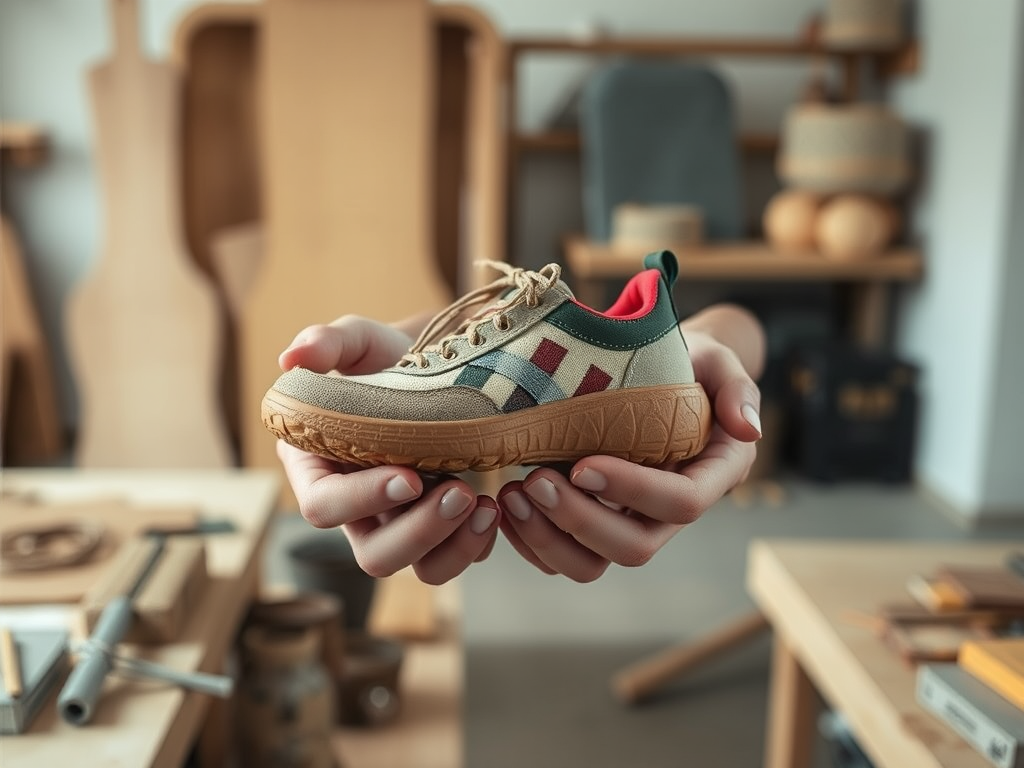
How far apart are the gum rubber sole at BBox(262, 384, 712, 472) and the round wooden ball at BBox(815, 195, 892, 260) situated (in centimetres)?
257

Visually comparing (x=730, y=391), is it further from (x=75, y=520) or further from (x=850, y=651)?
(x=75, y=520)

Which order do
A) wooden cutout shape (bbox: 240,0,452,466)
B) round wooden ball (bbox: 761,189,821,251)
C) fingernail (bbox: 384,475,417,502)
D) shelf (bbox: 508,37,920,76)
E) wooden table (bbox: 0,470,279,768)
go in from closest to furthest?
fingernail (bbox: 384,475,417,502) → wooden table (bbox: 0,470,279,768) → wooden cutout shape (bbox: 240,0,452,466) → round wooden ball (bbox: 761,189,821,251) → shelf (bbox: 508,37,920,76)

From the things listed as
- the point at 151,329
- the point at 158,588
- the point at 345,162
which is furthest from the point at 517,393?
the point at 151,329

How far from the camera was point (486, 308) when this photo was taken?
2.05 feet

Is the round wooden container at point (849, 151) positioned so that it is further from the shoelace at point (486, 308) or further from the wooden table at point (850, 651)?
the shoelace at point (486, 308)

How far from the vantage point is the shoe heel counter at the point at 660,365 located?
0.62m

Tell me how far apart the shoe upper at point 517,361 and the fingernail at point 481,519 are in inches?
2.1

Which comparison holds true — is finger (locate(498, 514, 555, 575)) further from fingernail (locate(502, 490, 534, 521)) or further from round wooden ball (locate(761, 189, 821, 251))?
round wooden ball (locate(761, 189, 821, 251))

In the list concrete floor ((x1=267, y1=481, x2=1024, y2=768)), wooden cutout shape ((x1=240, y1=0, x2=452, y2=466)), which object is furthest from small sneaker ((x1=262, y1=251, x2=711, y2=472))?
wooden cutout shape ((x1=240, y1=0, x2=452, y2=466))

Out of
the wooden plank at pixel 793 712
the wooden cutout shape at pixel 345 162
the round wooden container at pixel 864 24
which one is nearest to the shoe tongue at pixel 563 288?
the wooden plank at pixel 793 712

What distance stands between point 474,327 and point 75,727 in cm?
63

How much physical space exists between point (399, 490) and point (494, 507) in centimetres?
5

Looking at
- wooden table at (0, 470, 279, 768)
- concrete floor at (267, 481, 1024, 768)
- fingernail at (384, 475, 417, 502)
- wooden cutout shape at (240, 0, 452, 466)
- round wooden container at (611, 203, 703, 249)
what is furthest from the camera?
round wooden container at (611, 203, 703, 249)

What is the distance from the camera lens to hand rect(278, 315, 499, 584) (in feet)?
1.71
